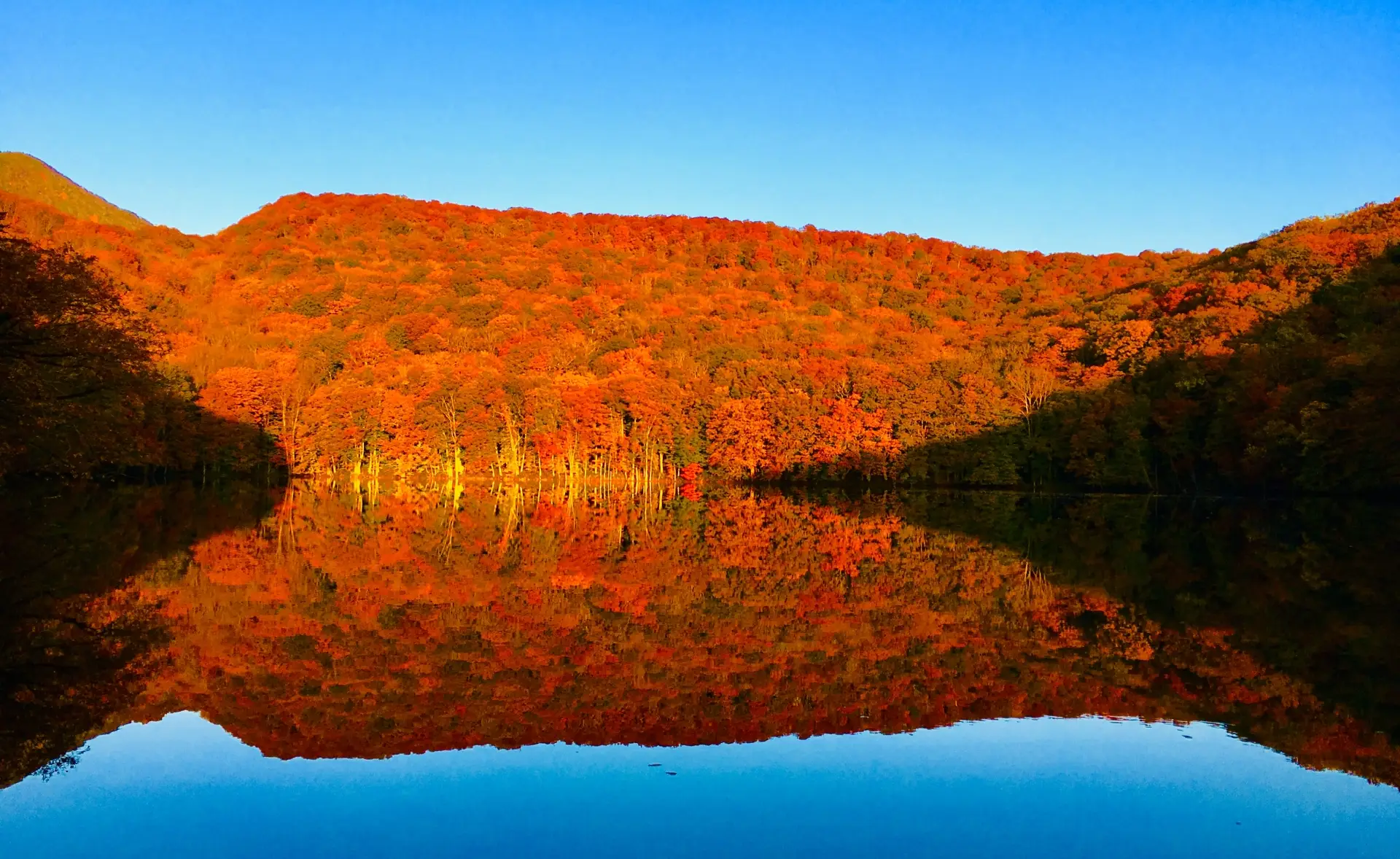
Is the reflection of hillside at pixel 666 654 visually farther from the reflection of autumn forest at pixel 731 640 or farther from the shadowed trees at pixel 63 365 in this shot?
the shadowed trees at pixel 63 365

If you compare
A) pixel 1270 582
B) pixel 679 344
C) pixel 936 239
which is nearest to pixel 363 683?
pixel 1270 582

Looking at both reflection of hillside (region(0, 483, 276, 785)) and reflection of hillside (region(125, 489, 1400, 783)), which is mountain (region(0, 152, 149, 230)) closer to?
reflection of hillside (region(0, 483, 276, 785))

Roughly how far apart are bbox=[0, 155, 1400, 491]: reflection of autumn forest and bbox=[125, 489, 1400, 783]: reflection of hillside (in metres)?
37.0

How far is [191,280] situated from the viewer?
267 ft

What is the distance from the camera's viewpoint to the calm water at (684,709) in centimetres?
604

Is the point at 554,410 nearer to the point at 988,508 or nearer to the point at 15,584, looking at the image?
the point at 988,508

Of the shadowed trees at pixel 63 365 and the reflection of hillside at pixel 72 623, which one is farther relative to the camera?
the shadowed trees at pixel 63 365

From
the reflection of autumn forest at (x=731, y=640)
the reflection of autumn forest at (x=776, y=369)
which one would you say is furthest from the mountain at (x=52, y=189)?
the reflection of autumn forest at (x=731, y=640)

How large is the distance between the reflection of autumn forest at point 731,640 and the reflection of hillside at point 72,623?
141 millimetres

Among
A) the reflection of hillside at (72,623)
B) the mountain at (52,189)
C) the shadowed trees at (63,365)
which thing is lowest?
the reflection of hillside at (72,623)

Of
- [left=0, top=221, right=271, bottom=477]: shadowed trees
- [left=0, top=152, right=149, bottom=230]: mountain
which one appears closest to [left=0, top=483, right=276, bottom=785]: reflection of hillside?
[left=0, top=221, right=271, bottom=477]: shadowed trees

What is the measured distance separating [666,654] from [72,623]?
6.82 meters

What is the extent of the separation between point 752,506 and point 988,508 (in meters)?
10.2

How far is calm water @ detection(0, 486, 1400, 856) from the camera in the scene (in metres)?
6.04
